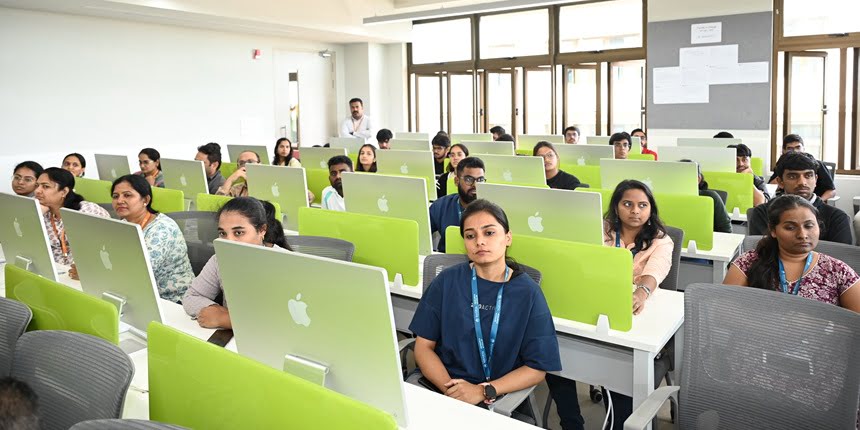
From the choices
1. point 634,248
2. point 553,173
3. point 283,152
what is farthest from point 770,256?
point 283,152

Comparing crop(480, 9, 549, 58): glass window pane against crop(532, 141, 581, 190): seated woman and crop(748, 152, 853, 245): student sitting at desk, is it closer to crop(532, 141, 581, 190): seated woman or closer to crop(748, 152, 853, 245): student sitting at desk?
crop(532, 141, 581, 190): seated woman

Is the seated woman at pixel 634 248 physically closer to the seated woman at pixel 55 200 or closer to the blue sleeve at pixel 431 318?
the blue sleeve at pixel 431 318

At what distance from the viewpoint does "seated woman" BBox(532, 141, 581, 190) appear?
568cm

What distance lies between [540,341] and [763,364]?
0.68 meters

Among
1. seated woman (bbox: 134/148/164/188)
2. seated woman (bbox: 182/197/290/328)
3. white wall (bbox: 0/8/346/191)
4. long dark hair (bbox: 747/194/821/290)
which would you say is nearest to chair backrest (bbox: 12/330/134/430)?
seated woman (bbox: 182/197/290/328)

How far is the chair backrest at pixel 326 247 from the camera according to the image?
3.02 meters

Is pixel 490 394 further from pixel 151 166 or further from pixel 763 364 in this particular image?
pixel 151 166

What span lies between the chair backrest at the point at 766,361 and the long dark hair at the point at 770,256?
701 millimetres

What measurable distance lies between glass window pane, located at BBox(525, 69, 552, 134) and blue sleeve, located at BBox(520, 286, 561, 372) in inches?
366

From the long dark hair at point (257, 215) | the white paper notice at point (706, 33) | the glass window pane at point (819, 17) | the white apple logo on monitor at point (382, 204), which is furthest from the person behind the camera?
the white paper notice at point (706, 33)

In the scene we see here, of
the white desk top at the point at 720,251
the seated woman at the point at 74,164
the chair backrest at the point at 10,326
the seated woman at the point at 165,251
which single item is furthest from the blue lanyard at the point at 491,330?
the seated woman at the point at 74,164

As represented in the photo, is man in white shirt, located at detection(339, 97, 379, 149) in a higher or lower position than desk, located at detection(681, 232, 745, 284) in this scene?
higher

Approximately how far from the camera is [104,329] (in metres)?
1.87

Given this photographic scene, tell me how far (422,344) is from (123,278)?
3.42 ft
